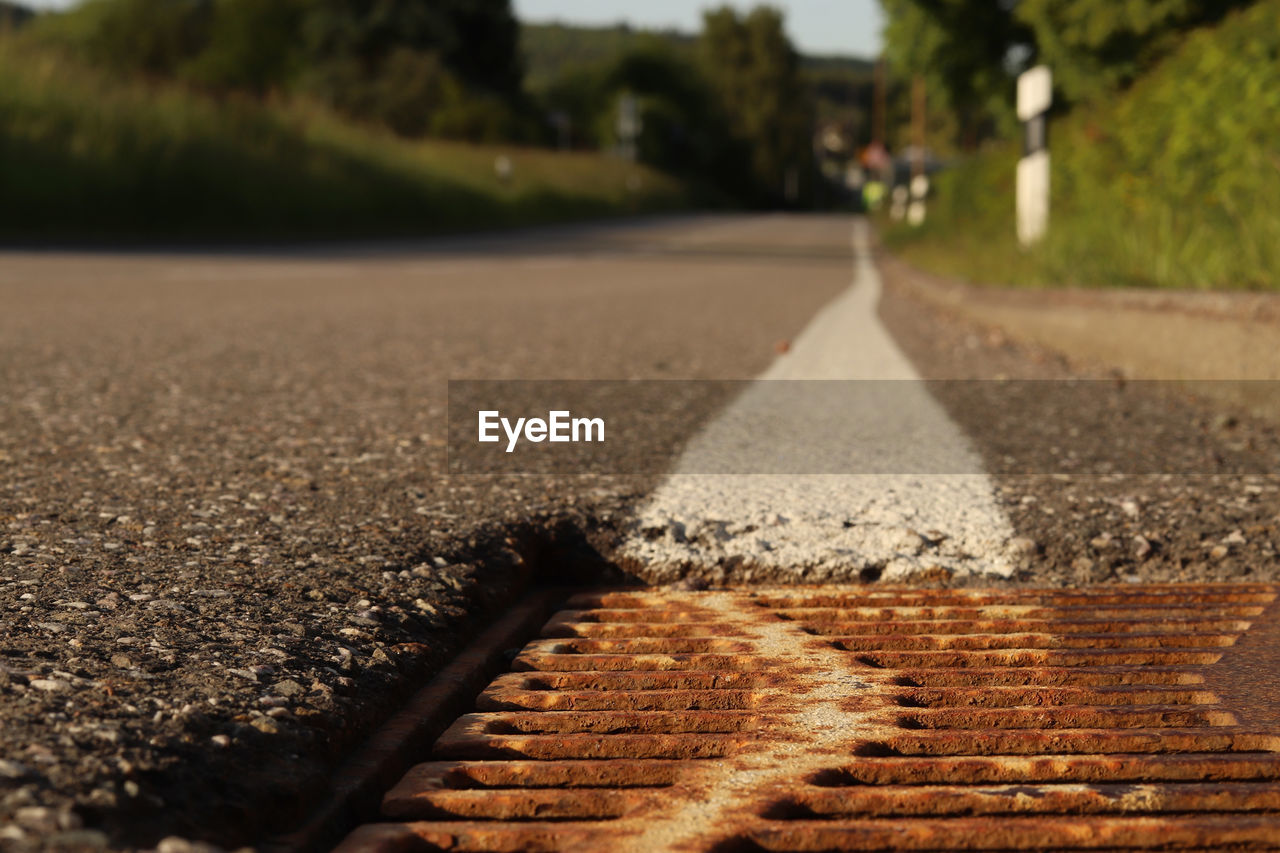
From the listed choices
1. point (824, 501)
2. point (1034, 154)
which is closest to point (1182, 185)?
point (1034, 154)

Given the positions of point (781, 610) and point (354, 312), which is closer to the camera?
point (781, 610)

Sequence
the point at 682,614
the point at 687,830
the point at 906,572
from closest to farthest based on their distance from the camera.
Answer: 1. the point at 687,830
2. the point at 682,614
3. the point at 906,572

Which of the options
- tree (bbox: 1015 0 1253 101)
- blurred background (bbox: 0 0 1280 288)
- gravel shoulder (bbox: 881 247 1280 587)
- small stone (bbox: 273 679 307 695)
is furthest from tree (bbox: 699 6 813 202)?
small stone (bbox: 273 679 307 695)

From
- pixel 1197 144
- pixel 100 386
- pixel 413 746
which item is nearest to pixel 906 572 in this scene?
pixel 413 746

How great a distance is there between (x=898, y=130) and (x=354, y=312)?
407 ft

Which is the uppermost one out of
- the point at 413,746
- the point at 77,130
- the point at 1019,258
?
the point at 77,130

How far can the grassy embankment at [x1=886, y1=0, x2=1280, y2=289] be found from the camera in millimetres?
5148

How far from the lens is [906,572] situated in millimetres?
2344

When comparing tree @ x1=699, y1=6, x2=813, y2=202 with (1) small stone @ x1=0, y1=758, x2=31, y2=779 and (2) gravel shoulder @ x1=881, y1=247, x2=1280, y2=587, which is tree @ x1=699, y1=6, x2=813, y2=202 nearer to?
(2) gravel shoulder @ x1=881, y1=247, x2=1280, y2=587

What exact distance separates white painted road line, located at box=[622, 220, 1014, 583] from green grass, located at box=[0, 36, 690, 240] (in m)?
12.5

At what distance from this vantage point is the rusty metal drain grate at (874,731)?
130cm

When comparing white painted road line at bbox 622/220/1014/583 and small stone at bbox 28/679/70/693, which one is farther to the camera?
white painted road line at bbox 622/220/1014/583

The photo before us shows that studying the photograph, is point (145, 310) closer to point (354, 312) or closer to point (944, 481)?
point (354, 312)

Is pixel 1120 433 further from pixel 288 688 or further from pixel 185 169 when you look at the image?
pixel 185 169
